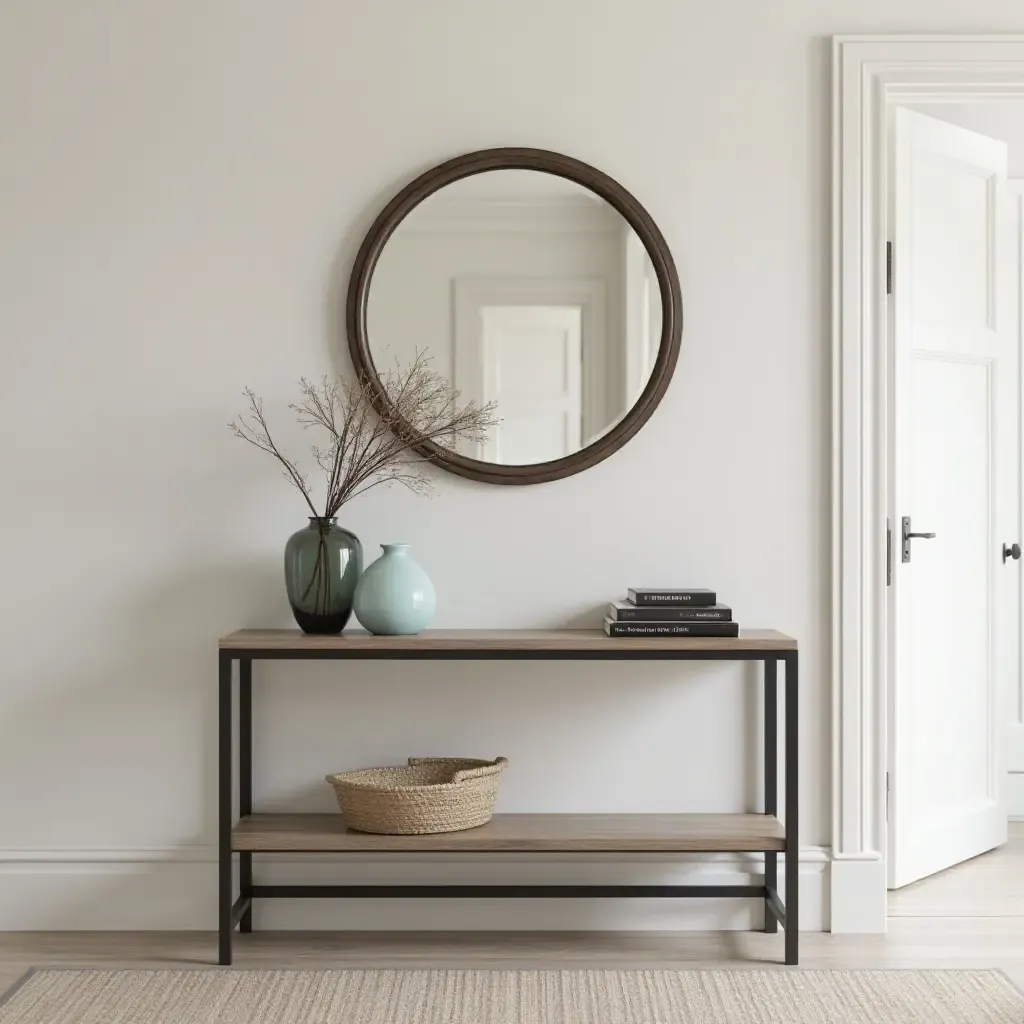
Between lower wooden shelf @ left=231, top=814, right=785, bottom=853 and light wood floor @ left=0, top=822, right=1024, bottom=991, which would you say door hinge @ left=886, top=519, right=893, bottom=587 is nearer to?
lower wooden shelf @ left=231, top=814, right=785, bottom=853

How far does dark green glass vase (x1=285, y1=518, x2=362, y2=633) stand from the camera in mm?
2594

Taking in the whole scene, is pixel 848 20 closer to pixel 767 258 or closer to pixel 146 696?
pixel 767 258

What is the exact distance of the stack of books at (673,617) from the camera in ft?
8.46

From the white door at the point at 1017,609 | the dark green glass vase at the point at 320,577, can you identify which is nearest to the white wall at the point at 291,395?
the dark green glass vase at the point at 320,577

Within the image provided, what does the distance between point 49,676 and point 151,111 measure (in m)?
1.39

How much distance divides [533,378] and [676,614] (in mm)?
674

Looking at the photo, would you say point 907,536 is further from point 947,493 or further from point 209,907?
point 209,907

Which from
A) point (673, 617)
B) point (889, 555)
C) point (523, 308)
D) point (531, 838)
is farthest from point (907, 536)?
point (531, 838)

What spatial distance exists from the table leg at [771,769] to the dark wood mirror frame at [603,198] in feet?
2.28

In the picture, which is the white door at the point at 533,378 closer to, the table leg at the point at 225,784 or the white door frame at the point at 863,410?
the white door frame at the point at 863,410

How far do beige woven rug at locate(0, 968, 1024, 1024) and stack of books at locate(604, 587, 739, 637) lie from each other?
744 mm

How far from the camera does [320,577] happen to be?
2.59 m

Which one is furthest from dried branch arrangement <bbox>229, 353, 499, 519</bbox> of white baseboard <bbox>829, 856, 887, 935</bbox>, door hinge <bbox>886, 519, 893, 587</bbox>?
white baseboard <bbox>829, 856, 887, 935</bbox>

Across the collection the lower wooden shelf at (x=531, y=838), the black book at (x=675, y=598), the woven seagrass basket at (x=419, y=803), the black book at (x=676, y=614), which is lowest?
the lower wooden shelf at (x=531, y=838)
